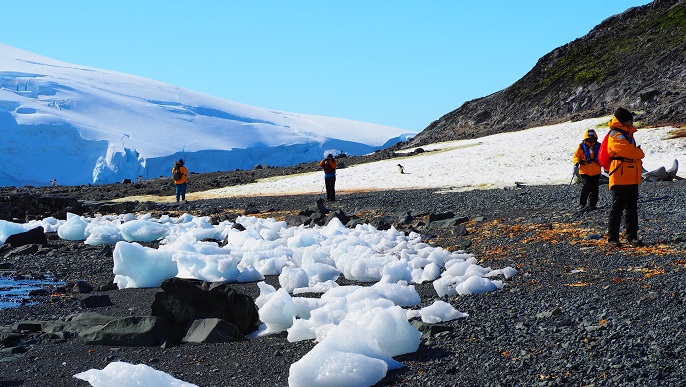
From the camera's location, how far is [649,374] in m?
5.09

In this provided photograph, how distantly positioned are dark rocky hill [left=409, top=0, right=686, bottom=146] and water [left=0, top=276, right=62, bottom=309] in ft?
101

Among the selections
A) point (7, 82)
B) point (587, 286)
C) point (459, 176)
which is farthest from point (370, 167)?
point (7, 82)

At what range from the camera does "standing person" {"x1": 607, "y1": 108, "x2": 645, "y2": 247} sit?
10.0 m

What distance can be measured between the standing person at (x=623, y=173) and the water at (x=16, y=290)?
8438 millimetres

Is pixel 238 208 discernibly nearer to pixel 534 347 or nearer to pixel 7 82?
pixel 534 347

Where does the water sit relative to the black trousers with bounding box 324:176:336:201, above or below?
below

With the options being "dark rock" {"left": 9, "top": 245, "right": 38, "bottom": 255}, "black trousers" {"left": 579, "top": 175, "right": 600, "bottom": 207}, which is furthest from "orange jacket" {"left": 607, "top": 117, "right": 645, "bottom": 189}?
"dark rock" {"left": 9, "top": 245, "right": 38, "bottom": 255}

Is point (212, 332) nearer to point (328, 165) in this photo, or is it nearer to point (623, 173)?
point (623, 173)

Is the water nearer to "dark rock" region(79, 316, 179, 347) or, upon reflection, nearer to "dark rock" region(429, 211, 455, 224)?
"dark rock" region(79, 316, 179, 347)

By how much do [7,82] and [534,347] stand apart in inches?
4311

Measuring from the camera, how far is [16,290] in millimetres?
11844

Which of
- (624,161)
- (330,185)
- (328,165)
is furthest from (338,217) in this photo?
(624,161)

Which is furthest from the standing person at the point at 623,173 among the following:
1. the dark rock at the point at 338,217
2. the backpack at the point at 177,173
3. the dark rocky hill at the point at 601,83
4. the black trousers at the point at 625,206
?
the dark rocky hill at the point at 601,83

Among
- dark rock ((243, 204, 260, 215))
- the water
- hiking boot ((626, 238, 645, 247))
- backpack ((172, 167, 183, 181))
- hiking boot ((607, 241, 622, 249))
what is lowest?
the water
